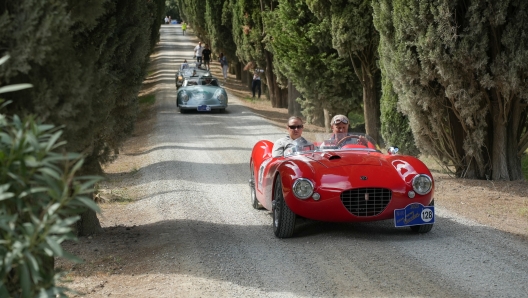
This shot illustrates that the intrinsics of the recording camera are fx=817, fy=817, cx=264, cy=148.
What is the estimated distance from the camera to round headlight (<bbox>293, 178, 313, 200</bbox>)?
8.97 meters

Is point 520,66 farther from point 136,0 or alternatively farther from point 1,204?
point 1,204

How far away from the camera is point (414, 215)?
902cm

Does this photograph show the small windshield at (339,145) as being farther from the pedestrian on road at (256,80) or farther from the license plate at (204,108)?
the pedestrian on road at (256,80)

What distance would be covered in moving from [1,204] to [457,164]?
1140 cm

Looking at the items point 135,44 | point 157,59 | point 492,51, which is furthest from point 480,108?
point 157,59

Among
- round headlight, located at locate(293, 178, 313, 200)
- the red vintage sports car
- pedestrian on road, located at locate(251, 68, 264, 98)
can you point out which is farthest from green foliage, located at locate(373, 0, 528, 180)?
pedestrian on road, located at locate(251, 68, 264, 98)

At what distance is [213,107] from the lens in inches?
1199

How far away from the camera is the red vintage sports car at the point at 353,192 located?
897 cm

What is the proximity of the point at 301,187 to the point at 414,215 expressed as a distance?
1.29m

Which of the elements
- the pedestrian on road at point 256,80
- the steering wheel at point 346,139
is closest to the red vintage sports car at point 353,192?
the steering wheel at point 346,139

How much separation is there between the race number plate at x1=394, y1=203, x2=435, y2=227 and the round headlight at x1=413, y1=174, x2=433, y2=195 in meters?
0.17

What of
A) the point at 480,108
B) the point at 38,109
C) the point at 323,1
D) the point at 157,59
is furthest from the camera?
the point at 157,59

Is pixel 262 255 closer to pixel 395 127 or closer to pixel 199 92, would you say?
pixel 395 127

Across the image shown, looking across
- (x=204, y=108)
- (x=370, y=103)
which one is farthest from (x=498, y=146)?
(x=204, y=108)
